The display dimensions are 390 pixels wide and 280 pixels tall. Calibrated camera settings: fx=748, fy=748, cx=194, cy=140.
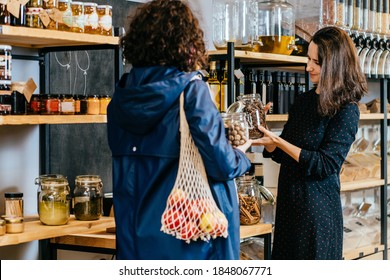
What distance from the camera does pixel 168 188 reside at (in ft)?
7.54

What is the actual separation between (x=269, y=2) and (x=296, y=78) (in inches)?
24.3

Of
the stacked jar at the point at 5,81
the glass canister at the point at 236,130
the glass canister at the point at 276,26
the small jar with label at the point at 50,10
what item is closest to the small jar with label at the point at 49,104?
the stacked jar at the point at 5,81

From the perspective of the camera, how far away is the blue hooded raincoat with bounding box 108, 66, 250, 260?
7.37ft

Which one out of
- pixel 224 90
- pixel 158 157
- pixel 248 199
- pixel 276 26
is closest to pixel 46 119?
pixel 158 157

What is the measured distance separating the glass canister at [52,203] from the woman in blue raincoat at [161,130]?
520mm

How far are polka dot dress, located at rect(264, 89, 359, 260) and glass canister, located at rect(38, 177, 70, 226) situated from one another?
0.97 metres

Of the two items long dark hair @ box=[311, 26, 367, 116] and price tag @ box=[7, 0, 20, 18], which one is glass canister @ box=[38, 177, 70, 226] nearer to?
price tag @ box=[7, 0, 20, 18]

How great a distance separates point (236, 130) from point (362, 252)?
233 centimetres

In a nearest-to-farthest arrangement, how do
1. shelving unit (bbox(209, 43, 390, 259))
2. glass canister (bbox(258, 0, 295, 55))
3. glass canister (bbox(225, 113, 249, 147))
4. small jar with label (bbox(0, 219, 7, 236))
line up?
1. glass canister (bbox(225, 113, 249, 147))
2. small jar with label (bbox(0, 219, 7, 236))
3. shelving unit (bbox(209, 43, 390, 259))
4. glass canister (bbox(258, 0, 295, 55))

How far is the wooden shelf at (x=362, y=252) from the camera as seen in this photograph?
14.6 ft

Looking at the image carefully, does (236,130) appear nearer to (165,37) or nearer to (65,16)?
(165,37)

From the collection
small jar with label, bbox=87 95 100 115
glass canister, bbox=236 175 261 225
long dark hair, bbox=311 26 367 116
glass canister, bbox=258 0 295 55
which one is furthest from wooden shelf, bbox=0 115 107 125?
glass canister, bbox=258 0 295 55

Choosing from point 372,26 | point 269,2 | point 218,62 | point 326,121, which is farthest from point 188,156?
point 372,26

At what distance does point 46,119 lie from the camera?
2.76 metres
